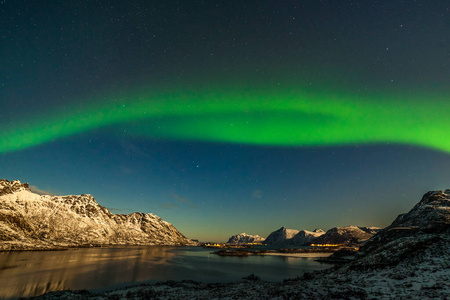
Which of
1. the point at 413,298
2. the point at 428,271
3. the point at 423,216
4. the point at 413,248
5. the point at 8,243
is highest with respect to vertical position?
the point at 423,216

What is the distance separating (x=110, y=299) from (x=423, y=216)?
9631 cm

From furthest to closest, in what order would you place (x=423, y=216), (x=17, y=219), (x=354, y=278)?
(x=17, y=219) < (x=423, y=216) < (x=354, y=278)

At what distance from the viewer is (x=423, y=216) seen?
72000mm

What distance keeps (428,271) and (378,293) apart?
29.5 feet

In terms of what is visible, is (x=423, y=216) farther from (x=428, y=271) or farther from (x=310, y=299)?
(x=310, y=299)

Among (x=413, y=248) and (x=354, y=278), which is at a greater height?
(x=413, y=248)

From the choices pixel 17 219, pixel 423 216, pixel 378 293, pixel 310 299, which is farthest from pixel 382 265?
pixel 17 219

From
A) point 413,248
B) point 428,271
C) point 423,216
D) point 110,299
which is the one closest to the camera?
point 428,271

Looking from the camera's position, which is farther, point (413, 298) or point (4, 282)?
point (4, 282)

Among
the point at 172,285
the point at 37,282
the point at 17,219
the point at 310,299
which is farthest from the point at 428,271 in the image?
the point at 17,219

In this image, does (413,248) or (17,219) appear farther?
(17,219)

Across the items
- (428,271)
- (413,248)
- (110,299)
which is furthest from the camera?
(413,248)

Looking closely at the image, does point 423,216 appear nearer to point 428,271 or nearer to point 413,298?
point 428,271

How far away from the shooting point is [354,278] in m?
27.1
